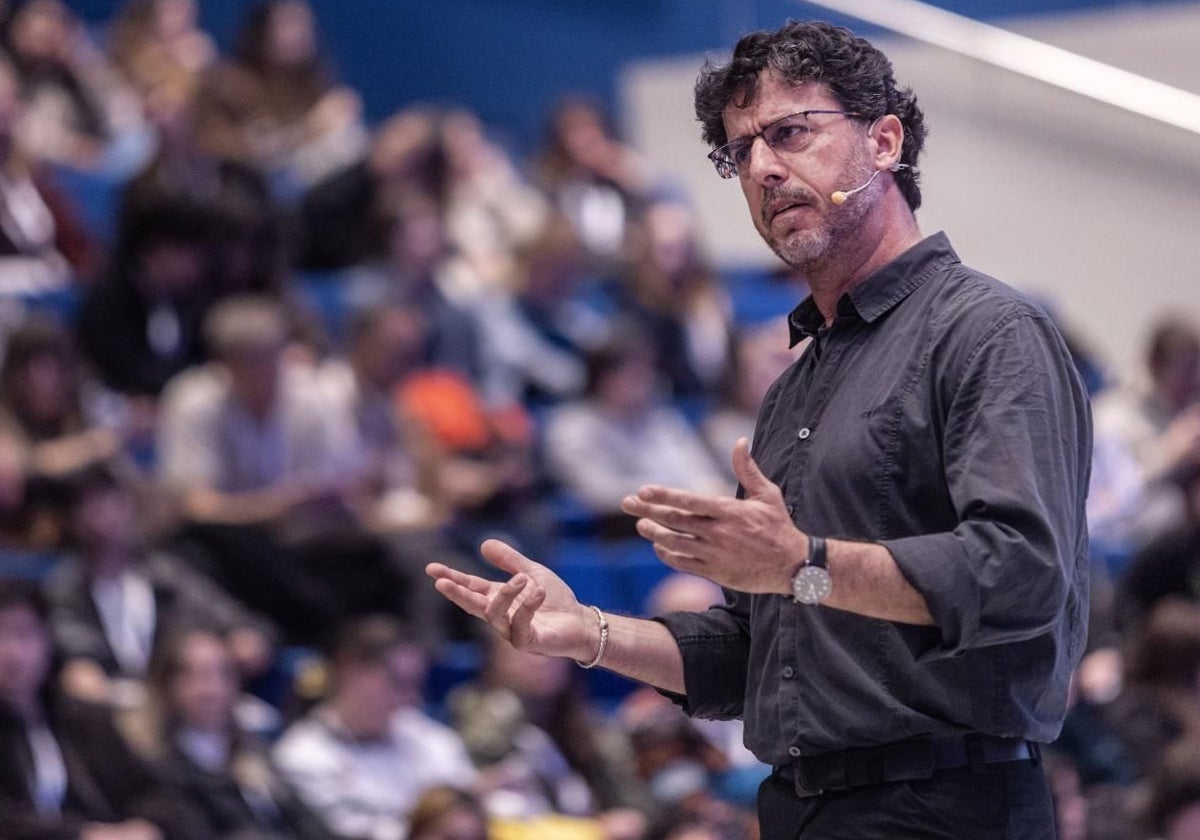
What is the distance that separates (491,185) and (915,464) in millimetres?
5485

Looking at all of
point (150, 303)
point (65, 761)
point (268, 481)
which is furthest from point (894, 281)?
point (150, 303)

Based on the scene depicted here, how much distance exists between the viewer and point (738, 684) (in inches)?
82.3

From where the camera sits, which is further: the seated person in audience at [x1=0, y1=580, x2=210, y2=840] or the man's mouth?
the seated person in audience at [x1=0, y1=580, x2=210, y2=840]

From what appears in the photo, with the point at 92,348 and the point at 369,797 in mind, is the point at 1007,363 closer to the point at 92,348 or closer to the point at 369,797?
the point at 369,797

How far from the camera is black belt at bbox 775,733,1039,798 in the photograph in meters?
1.79

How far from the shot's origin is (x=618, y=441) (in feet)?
18.6

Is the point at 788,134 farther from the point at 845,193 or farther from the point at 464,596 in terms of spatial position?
the point at 464,596

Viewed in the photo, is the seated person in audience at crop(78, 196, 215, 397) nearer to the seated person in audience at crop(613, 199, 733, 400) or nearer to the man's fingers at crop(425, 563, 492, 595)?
the seated person in audience at crop(613, 199, 733, 400)

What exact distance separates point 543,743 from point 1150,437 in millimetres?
2397

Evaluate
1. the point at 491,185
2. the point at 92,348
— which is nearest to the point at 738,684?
the point at 92,348

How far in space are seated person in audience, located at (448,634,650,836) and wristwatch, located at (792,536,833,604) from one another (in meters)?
2.78

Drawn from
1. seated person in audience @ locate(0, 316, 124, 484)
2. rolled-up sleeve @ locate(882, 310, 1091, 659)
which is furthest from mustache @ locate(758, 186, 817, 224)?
seated person in audience @ locate(0, 316, 124, 484)

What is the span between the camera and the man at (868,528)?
164cm

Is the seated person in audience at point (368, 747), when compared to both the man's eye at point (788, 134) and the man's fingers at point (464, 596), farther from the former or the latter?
the man's eye at point (788, 134)
